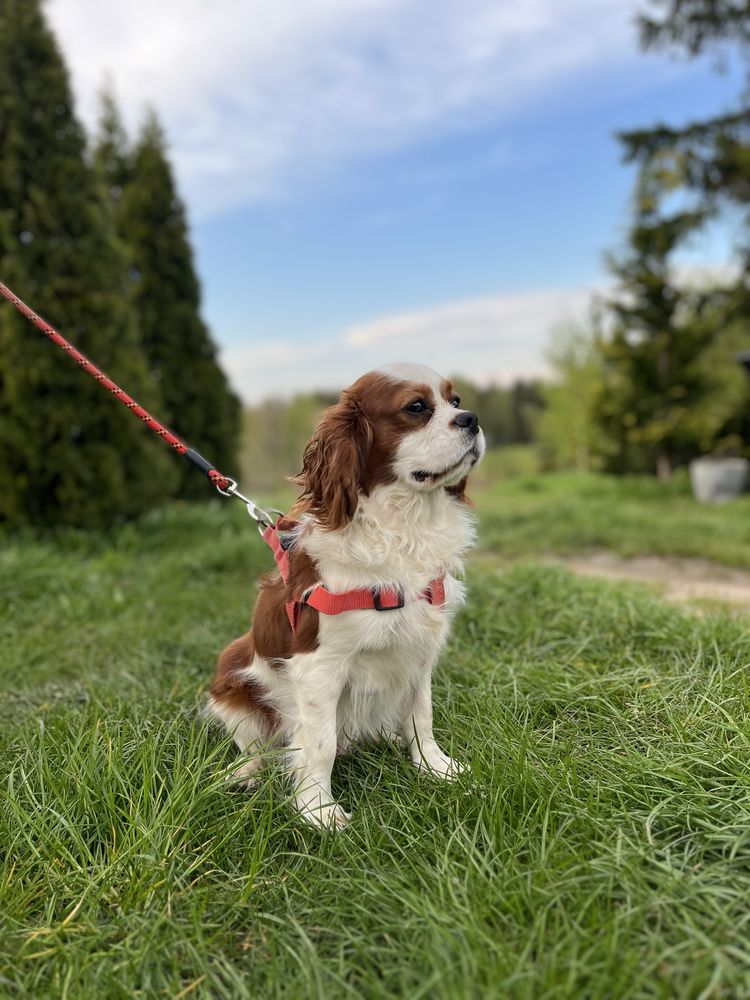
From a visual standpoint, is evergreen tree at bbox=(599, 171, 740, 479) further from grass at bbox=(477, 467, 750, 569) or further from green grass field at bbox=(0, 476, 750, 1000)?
green grass field at bbox=(0, 476, 750, 1000)

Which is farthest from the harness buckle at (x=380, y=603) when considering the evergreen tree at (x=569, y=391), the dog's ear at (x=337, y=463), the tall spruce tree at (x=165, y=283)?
the evergreen tree at (x=569, y=391)

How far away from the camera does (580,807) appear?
5.82ft

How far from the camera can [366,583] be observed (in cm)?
210

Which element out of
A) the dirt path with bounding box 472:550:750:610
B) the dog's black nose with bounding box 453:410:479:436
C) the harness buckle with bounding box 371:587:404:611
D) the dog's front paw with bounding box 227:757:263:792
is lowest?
the dirt path with bounding box 472:550:750:610

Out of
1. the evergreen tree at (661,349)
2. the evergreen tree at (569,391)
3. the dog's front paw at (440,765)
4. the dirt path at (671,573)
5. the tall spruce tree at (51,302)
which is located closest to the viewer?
the dog's front paw at (440,765)

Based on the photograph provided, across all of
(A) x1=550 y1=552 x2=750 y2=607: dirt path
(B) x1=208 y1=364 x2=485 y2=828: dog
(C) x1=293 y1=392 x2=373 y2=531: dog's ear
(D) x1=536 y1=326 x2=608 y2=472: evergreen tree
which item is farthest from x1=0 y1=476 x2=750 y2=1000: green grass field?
(D) x1=536 y1=326 x2=608 y2=472: evergreen tree

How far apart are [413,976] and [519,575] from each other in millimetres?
3298

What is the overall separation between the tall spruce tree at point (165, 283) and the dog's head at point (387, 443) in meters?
6.64

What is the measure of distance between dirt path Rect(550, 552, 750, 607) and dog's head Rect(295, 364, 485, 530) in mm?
3047

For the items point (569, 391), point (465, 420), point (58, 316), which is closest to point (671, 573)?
point (465, 420)

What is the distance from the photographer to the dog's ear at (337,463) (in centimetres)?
213

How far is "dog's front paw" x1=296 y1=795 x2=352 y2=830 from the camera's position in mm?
1906

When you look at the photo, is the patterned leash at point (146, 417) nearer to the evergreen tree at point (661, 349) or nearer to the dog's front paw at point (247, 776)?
the dog's front paw at point (247, 776)

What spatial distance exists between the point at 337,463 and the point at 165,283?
24.5 feet
